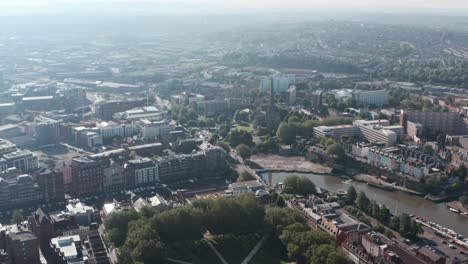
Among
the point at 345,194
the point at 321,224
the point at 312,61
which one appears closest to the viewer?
the point at 321,224

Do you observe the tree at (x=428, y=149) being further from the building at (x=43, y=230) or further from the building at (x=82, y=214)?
the building at (x=43, y=230)

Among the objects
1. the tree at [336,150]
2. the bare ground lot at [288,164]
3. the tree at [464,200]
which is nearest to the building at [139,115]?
the bare ground lot at [288,164]

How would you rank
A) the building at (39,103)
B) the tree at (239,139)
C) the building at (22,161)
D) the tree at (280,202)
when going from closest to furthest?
the tree at (280,202) → the building at (22,161) → the tree at (239,139) → the building at (39,103)

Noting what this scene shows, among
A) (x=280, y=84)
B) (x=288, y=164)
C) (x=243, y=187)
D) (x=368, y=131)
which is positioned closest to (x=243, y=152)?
(x=288, y=164)

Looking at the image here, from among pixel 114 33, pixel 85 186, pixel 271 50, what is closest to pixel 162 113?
pixel 85 186

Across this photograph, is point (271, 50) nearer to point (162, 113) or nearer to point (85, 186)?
point (162, 113)

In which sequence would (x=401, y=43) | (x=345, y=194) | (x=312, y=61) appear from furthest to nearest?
1. (x=401, y=43)
2. (x=312, y=61)
3. (x=345, y=194)

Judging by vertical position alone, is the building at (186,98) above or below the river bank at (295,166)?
above

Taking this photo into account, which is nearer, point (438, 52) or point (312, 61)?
point (312, 61)
